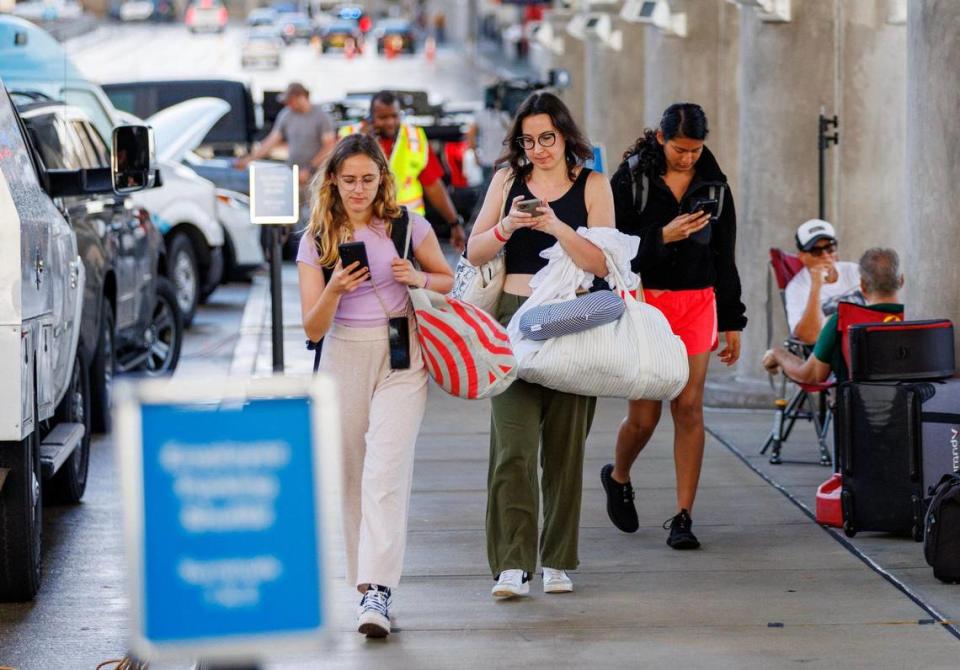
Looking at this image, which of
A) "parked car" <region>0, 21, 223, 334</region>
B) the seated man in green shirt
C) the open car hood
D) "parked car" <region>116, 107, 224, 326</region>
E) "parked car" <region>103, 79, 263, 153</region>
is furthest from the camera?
"parked car" <region>103, 79, 263, 153</region>

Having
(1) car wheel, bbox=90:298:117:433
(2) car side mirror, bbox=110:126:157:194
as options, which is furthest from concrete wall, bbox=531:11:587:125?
(2) car side mirror, bbox=110:126:157:194

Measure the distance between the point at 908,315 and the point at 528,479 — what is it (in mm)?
2635

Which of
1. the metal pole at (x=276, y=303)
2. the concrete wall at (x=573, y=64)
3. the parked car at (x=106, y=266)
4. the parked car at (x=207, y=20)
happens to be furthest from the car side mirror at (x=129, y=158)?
the parked car at (x=207, y=20)

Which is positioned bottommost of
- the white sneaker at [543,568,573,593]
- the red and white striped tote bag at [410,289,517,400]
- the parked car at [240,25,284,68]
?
the white sneaker at [543,568,573,593]

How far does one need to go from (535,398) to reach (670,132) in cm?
132

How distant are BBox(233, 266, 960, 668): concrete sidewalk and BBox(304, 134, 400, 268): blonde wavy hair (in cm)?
137

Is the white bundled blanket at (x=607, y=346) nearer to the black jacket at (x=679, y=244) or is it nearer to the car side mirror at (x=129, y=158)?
the black jacket at (x=679, y=244)

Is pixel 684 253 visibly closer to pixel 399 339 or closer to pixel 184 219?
pixel 399 339

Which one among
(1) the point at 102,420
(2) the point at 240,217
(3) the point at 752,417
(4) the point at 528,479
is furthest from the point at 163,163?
(4) the point at 528,479

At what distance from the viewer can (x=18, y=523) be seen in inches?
287

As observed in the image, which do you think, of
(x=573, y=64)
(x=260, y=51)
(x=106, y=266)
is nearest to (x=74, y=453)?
(x=106, y=266)

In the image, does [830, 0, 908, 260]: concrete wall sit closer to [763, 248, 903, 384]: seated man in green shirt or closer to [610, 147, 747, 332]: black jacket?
[763, 248, 903, 384]: seated man in green shirt

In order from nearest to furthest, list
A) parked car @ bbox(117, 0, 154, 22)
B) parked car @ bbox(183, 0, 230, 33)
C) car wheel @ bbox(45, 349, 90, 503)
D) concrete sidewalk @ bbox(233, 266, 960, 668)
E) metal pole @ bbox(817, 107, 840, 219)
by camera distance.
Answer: concrete sidewalk @ bbox(233, 266, 960, 668), car wheel @ bbox(45, 349, 90, 503), metal pole @ bbox(817, 107, 840, 219), parked car @ bbox(183, 0, 230, 33), parked car @ bbox(117, 0, 154, 22)

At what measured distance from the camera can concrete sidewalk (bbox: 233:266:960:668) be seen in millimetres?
6434
